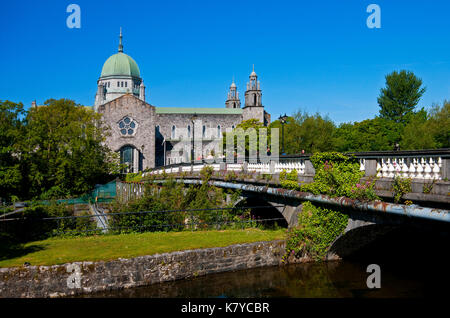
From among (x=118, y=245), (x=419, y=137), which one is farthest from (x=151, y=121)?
(x=118, y=245)

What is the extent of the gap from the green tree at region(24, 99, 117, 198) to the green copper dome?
35564 mm

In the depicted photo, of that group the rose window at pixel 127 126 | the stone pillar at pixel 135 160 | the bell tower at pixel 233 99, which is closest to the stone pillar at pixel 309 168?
the stone pillar at pixel 135 160

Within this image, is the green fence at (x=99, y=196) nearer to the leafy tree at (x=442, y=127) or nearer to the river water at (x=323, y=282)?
the river water at (x=323, y=282)

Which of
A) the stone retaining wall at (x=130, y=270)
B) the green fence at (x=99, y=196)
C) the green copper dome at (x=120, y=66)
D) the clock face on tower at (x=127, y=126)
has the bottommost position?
the stone retaining wall at (x=130, y=270)

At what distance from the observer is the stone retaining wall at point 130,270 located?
36.1ft

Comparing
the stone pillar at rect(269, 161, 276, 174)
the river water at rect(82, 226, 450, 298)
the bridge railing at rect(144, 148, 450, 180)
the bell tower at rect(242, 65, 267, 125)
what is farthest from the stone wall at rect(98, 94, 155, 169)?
the river water at rect(82, 226, 450, 298)

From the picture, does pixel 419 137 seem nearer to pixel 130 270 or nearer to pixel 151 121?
pixel 151 121

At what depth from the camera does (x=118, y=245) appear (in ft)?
46.0

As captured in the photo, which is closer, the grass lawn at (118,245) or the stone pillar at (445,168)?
the stone pillar at (445,168)

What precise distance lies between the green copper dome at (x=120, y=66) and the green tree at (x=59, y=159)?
35.6m
